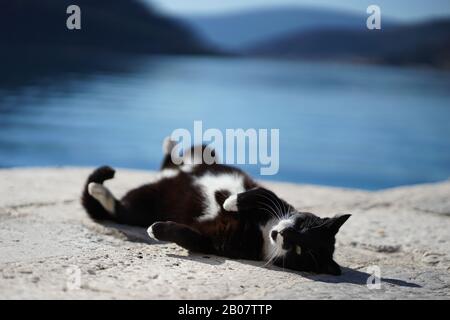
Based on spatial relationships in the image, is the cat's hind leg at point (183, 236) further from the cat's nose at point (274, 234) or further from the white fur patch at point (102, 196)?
the white fur patch at point (102, 196)

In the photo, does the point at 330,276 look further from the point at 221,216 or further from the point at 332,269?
the point at 221,216

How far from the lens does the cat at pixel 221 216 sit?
2.07 meters

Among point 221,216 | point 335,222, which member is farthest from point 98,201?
point 335,222

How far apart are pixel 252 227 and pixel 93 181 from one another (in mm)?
764

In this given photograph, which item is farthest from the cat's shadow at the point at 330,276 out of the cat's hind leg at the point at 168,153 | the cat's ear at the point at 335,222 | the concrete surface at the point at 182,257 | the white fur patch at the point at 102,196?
the cat's hind leg at the point at 168,153

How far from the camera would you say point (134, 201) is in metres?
2.67

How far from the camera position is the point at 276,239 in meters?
2.10

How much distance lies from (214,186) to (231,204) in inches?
11.3

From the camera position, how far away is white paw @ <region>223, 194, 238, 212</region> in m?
2.25

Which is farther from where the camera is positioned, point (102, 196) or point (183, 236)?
point (102, 196)

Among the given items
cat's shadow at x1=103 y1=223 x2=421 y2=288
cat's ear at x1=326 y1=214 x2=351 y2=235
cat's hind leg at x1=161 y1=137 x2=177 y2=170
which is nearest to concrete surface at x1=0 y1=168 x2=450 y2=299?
cat's shadow at x1=103 y1=223 x2=421 y2=288

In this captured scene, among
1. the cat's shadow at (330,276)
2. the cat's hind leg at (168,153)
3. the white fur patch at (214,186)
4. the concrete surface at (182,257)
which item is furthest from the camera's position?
the cat's hind leg at (168,153)

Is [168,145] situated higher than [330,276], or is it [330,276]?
[168,145]

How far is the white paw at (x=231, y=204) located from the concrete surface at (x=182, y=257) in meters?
0.19
